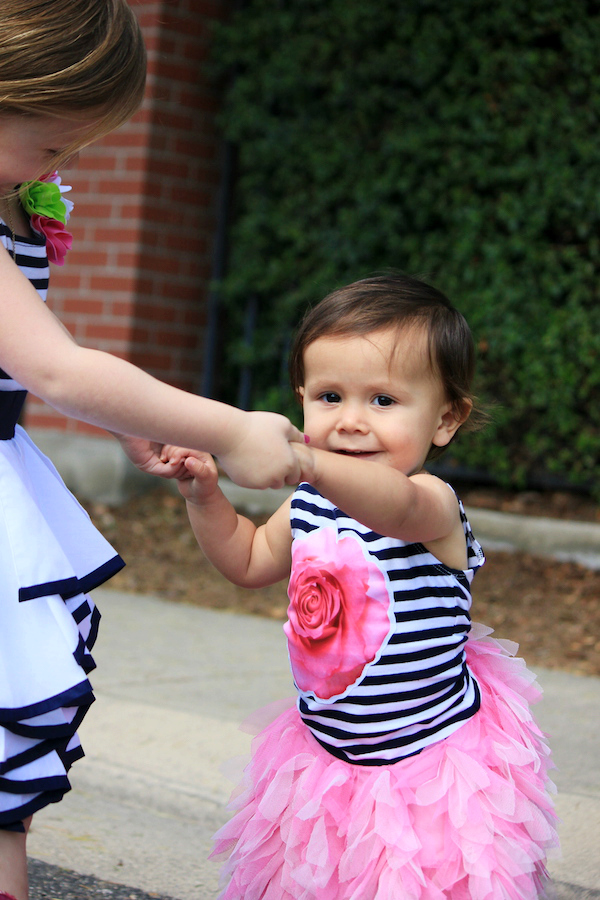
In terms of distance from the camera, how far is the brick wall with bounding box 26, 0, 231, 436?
640cm

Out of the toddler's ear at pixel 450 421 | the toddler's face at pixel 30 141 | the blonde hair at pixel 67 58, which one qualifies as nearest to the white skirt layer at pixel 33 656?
the toddler's face at pixel 30 141

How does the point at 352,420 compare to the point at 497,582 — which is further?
the point at 497,582

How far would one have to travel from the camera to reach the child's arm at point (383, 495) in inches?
59.0

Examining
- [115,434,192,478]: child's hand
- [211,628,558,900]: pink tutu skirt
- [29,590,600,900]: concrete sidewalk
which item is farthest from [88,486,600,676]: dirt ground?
[115,434,192,478]: child's hand

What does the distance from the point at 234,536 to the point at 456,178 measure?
396 centimetres

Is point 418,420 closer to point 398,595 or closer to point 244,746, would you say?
point 398,595

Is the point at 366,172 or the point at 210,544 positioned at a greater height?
the point at 366,172

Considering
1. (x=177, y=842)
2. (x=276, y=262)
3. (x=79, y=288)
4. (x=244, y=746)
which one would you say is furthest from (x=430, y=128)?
(x=177, y=842)

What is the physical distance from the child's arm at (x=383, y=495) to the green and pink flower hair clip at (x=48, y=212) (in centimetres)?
73

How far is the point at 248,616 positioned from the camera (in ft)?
16.2

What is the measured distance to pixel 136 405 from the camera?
1464mm

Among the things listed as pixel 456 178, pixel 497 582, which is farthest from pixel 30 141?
pixel 456 178

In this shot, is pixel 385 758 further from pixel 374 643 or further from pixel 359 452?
pixel 359 452

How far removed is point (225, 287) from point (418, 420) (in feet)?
15.7
